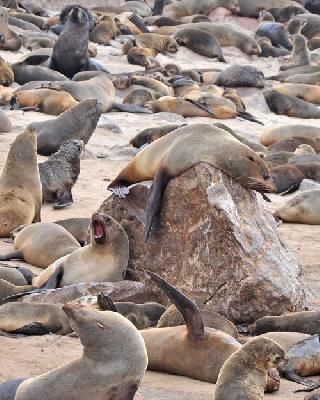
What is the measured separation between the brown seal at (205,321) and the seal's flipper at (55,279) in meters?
1.01

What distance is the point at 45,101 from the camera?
13281 millimetres

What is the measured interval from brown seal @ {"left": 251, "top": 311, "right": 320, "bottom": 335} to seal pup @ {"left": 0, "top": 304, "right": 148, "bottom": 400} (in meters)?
1.80

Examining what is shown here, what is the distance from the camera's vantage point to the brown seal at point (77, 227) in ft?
25.6

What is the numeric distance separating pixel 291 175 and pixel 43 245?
3773mm

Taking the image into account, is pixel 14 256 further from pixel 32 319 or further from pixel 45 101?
pixel 45 101

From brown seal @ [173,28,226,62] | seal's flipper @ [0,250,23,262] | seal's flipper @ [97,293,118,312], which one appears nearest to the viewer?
seal's flipper @ [97,293,118,312]

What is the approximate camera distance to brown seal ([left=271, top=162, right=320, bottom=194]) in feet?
34.1

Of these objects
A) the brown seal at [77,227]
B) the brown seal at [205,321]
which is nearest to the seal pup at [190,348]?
the brown seal at [205,321]

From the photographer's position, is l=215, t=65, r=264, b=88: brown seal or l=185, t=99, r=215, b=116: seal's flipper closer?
l=185, t=99, r=215, b=116: seal's flipper

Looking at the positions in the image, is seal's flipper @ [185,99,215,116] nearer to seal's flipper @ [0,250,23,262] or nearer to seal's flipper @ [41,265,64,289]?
seal's flipper @ [0,250,23,262]

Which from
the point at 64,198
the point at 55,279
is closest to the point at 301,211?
the point at 64,198

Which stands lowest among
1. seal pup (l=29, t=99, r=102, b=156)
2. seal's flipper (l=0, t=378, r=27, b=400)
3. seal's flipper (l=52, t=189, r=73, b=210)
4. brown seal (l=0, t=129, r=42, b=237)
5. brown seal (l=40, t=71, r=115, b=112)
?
brown seal (l=40, t=71, r=115, b=112)

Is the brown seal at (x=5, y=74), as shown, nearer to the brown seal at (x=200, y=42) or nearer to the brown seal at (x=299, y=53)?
the brown seal at (x=200, y=42)

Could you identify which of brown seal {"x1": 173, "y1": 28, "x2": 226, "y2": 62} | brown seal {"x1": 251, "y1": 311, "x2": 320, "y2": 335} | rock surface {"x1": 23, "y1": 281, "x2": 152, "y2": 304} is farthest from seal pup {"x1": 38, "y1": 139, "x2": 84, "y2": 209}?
brown seal {"x1": 173, "y1": 28, "x2": 226, "y2": 62}
